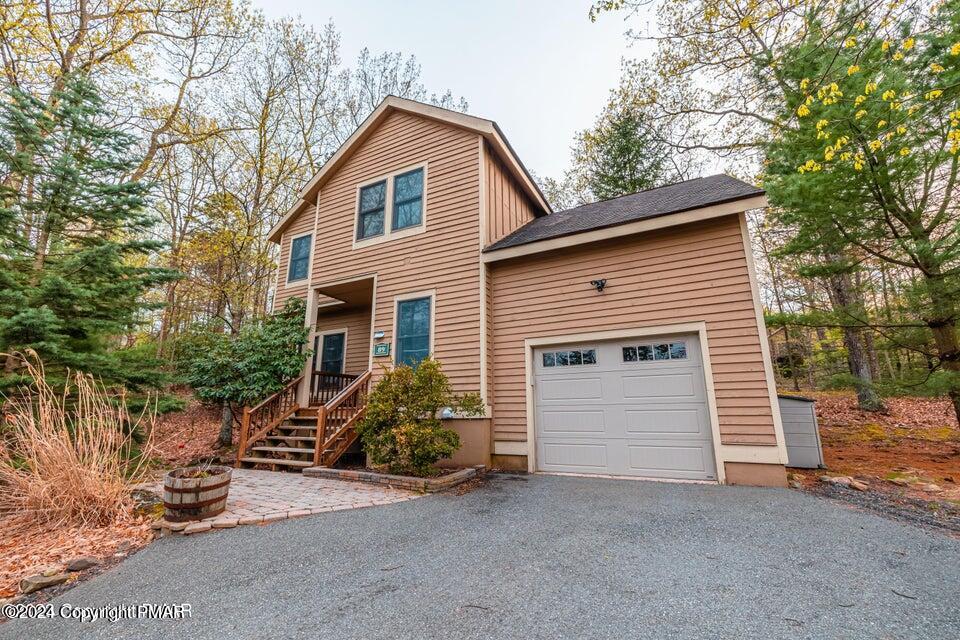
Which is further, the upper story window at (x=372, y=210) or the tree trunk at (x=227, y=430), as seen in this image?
the tree trunk at (x=227, y=430)

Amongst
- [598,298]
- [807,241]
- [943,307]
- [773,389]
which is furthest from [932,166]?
[598,298]

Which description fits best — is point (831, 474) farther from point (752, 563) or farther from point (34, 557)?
point (34, 557)

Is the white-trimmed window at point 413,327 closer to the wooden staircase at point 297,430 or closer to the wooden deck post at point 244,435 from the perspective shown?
the wooden staircase at point 297,430

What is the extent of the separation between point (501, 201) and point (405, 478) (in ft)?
18.6

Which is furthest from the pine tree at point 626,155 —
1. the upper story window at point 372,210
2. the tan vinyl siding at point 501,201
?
the upper story window at point 372,210

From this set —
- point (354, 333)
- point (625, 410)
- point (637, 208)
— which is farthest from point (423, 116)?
point (625, 410)

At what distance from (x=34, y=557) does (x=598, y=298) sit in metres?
6.73

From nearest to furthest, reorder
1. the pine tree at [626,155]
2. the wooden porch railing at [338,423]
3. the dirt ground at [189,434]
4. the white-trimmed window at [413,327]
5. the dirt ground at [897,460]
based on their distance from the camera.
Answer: the dirt ground at [897,460] → the wooden porch railing at [338,423] → the white-trimmed window at [413,327] → the dirt ground at [189,434] → the pine tree at [626,155]

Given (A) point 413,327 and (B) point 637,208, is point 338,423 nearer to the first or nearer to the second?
(A) point 413,327

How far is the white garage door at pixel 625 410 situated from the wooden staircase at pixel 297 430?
3.36 meters

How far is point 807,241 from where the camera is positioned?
6633 millimetres

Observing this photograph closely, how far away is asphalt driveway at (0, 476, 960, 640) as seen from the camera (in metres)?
2.03

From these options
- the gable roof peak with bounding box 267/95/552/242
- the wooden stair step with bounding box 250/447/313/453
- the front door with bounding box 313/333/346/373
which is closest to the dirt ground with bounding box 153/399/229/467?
the wooden stair step with bounding box 250/447/313/453

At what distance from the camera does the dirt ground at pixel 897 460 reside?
12.8ft
